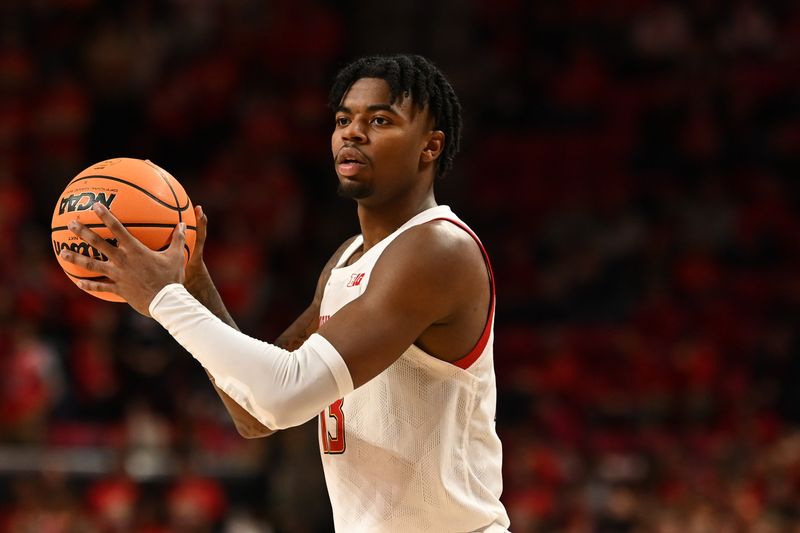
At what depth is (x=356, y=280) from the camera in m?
3.65

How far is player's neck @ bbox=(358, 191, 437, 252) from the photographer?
3.74 m

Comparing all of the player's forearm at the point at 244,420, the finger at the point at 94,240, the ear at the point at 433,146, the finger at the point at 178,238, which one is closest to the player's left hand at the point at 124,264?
the finger at the point at 94,240

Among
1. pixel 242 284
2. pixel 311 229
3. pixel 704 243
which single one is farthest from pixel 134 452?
pixel 704 243

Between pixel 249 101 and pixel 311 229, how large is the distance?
158 cm

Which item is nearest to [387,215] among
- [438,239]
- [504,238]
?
[438,239]

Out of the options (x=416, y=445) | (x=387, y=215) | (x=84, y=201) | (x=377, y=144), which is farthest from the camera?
(x=387, y=215)

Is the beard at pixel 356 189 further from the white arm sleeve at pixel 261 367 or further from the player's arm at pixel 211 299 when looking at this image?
the white arm sleeve at pixel 261 367

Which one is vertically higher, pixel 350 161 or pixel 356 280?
pixel 350 161

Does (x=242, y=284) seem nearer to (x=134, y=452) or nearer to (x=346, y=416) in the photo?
(x=134, y=452)

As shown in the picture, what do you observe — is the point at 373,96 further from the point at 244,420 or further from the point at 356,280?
the point at 244,420

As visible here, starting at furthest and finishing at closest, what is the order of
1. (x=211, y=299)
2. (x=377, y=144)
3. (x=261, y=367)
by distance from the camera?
1. (x=211, y=299)
2. (x=377, y=144)
3. (x=261, y=367)

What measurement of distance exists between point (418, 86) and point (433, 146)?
0.65 ft

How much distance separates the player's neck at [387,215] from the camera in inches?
Result: 147

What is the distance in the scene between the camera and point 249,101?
41.0 ft
